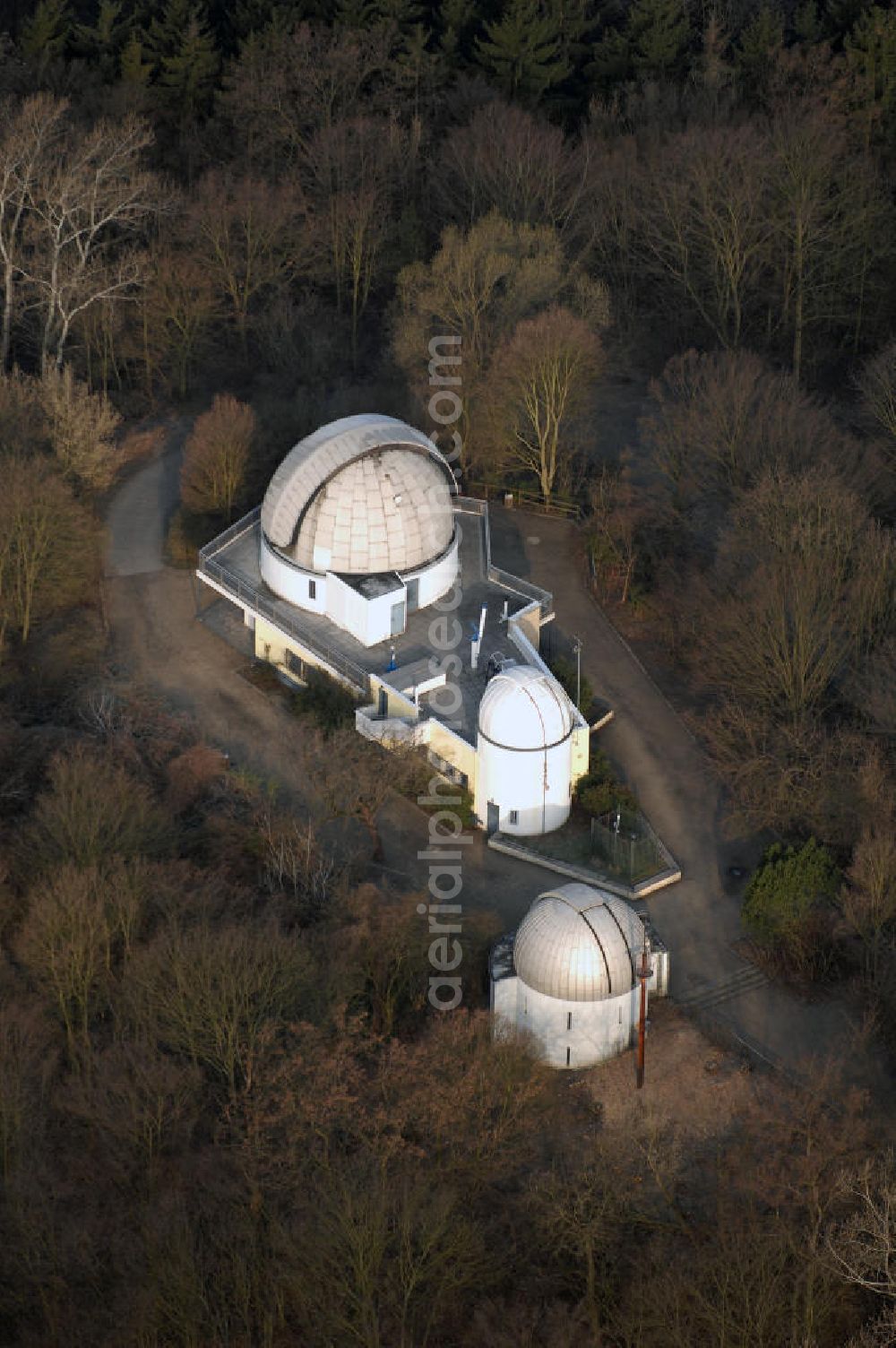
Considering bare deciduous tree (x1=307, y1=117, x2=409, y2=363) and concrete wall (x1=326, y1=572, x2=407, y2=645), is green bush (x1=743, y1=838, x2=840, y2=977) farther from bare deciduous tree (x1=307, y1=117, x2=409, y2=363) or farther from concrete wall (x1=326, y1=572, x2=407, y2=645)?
bare deciduous tree (x1=307, y1=117, x2=409, y2=363)

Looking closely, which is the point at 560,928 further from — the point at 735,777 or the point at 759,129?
the point at 759,129

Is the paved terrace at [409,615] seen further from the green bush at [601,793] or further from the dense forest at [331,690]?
the green bush at [601,793]

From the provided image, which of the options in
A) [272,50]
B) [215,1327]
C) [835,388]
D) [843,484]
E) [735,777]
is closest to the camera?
[215,1327]

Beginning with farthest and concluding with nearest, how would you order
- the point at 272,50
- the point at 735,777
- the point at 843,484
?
the point at 272,50
the point at 843,484
the point at 735,777

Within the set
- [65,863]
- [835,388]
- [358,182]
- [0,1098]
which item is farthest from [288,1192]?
[358,182]

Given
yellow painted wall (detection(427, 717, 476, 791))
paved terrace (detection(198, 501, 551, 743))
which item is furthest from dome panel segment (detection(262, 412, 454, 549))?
yellow painted wall (detection(427, 717, 476, 791))

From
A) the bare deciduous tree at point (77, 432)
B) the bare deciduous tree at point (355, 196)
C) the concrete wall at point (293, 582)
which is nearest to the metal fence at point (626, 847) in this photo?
the concrete wall at point (293, 582)
